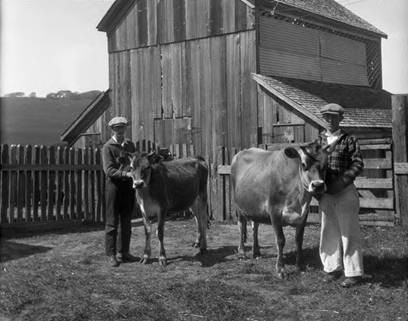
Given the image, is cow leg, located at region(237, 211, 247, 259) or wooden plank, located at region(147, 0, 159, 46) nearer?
cow leg, located at region(237, 211, 247, 259)

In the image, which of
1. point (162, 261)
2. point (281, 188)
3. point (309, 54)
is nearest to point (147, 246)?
point (162, 261)

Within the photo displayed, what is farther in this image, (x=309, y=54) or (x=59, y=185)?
(x=309, y=54)

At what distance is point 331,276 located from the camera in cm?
686

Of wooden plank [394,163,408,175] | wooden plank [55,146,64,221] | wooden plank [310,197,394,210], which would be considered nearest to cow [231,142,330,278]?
wooden plank [394,163,408,175]

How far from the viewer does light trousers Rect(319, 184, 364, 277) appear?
655 centimetres

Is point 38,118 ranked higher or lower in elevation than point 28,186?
higher

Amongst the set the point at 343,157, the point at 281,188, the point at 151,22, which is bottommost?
the point at 281,188

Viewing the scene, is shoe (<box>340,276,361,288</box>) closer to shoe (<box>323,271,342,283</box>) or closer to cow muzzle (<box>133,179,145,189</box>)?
shoe (<box>323,271,342,283</box>)

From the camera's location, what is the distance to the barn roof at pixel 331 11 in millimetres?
18722

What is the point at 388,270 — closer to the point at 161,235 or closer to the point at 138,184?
the point at 161,235

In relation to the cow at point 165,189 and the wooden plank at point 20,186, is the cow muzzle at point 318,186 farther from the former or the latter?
the wooden plank at point 20,186

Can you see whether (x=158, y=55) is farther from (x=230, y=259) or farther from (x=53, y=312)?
(x=53, y=312)

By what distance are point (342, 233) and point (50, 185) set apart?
312 inches

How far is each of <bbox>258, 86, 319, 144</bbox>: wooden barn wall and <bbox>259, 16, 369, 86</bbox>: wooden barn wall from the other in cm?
141
